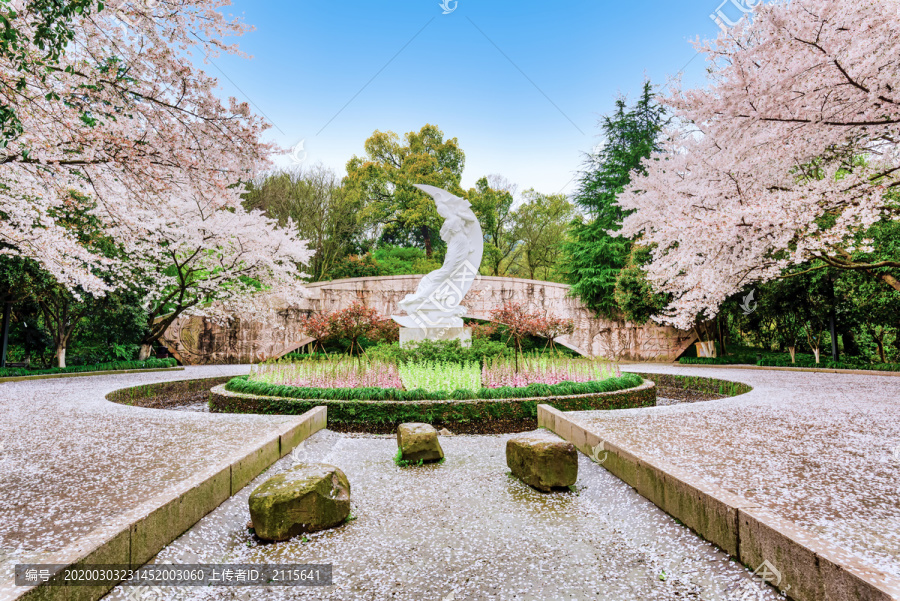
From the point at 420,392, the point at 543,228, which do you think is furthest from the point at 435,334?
the point at 543,228

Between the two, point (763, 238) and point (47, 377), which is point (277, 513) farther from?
point (47, 377)

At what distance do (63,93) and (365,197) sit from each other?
20463 mm

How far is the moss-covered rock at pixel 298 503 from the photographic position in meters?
2.51

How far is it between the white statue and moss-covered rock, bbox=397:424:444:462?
6.05 m

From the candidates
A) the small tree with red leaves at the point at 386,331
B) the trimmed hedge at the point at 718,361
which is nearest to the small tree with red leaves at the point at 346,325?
the small tree with red leaves at the point at 386,331

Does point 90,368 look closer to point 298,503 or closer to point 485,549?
point 298,503

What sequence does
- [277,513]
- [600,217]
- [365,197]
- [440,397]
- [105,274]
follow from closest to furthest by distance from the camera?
[277,513] → [440,397] → [105,274] → [600,217] → [365,197]

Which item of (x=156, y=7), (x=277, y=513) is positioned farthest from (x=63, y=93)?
(x=277, y=513)

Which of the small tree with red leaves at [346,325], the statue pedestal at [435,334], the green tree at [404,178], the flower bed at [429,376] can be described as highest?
the green tree at [404,178]

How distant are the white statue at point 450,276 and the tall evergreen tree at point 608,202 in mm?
8227

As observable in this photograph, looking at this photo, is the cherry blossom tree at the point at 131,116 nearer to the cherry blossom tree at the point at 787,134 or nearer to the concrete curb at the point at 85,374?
the cherry blossom tree at the point at 787,134

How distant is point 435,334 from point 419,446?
590cm

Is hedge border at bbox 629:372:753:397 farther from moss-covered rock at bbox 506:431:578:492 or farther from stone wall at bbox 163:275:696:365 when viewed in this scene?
moss-covered rock at bbox 506:431:578:492

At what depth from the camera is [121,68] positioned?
3518 mm
